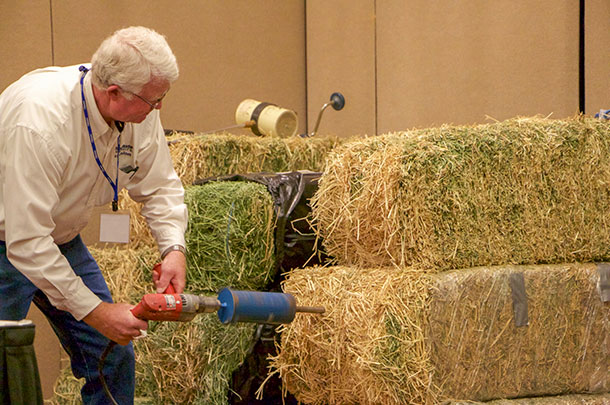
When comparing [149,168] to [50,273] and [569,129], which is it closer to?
[50,273]

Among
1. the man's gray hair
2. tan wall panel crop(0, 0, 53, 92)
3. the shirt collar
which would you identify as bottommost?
the shirt collar

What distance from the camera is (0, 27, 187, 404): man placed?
1.79m

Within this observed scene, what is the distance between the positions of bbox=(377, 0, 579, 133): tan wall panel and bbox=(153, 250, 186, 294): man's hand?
231 centimetres

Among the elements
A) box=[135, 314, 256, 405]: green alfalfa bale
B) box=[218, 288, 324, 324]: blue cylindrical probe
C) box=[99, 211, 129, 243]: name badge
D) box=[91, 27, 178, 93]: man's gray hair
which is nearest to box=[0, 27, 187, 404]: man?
box=[91, 27, 178, 93]: man's gray hair

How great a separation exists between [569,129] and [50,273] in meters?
1.83

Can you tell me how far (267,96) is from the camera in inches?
214

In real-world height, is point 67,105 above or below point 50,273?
above

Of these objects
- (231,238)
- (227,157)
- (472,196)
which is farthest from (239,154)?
(472,196)

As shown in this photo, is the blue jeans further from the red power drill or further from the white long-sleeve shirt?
the red power drill

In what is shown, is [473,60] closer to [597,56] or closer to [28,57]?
[597,56]

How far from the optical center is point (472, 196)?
2.43 metres

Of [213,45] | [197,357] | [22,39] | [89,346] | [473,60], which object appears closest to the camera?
[89,346]

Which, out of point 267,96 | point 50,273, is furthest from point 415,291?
point 267,96

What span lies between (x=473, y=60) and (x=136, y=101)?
286cm
